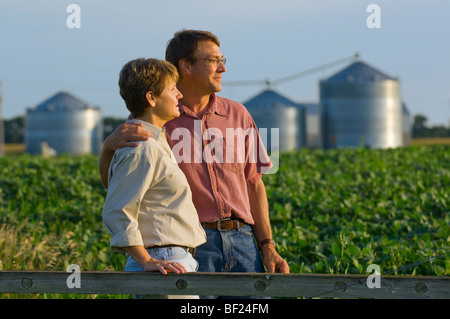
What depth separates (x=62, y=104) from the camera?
41.6m

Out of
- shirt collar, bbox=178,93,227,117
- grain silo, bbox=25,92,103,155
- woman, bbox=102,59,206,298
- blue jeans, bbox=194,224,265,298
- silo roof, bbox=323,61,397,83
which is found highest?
silo roof, bbox=323,61,397,83

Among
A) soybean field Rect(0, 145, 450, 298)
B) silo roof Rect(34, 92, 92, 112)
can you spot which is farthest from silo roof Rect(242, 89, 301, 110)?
soybean field Rect(0, 145, 450, 298)

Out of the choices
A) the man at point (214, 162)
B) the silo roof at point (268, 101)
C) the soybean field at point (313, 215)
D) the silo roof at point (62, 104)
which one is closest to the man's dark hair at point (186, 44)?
the man at point (214, 162)

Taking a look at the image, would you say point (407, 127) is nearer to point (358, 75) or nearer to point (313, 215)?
point (358, 75)

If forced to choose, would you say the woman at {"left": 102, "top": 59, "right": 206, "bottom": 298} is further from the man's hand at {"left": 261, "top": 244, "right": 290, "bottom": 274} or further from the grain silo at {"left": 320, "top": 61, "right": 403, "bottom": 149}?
the grain silo at {"left": 320, "top": 61, "right": 403, "bottom": 149}

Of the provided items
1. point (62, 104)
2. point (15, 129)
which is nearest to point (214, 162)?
point (62, 104)

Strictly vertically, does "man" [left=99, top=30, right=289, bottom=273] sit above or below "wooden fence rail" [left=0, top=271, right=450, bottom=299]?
above

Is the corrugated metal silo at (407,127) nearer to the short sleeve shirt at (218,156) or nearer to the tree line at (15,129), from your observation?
the tree line at (15,129)

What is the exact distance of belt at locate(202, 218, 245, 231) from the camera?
3205 mm

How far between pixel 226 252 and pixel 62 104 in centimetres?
4001

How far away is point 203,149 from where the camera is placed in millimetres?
3316

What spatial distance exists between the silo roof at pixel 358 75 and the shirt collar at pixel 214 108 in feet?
98.8

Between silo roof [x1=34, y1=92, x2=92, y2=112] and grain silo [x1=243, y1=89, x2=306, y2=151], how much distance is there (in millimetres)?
11805

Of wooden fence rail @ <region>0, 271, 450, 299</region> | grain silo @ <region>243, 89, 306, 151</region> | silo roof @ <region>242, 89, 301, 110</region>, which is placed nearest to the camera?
wooden fence rail @ <region>0, 271, 450, 299</region>
